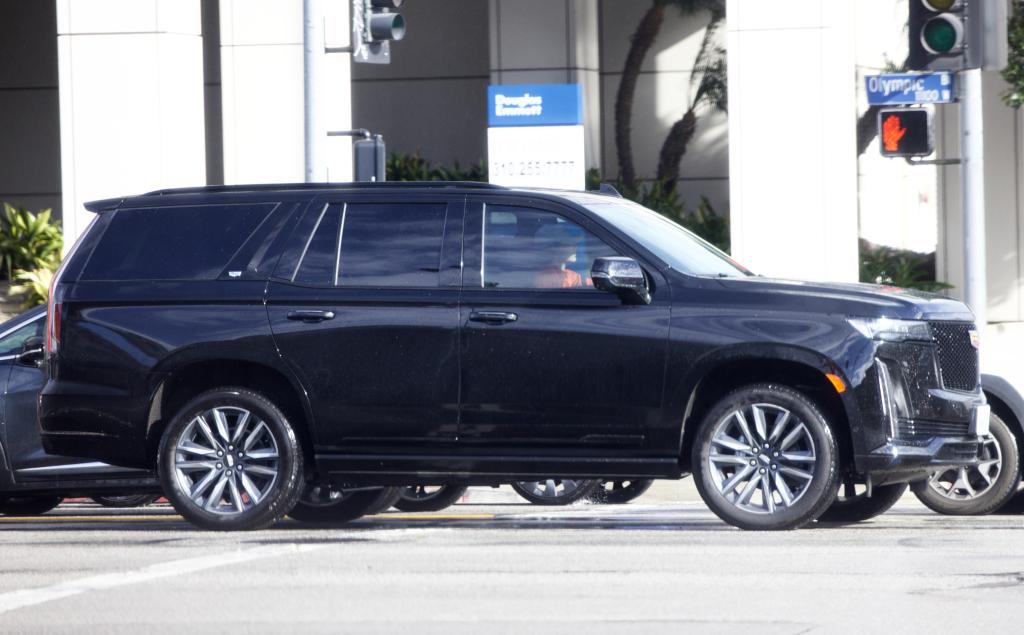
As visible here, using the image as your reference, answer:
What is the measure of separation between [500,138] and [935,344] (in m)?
8.43

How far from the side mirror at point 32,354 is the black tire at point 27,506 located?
123 centimetres

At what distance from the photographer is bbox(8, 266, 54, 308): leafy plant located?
812 inches

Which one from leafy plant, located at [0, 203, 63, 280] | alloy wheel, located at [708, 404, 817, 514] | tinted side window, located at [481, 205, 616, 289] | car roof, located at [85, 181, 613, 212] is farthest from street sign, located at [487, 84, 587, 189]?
alloy wheel, located at [708, 404, 817, 514]

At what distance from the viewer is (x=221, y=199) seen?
10180 mm

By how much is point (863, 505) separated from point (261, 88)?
1279 centimetres

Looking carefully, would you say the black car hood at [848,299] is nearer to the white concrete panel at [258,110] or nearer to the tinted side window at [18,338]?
the tinted side window at [18,338]

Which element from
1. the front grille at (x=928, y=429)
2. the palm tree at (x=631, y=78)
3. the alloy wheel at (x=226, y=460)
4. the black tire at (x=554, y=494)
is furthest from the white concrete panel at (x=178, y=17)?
the front grille at (x=928, y=429)

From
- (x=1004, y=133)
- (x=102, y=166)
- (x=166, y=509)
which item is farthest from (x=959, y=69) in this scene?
(x=1004, y=133)

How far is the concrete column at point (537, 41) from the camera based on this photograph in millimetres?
24766

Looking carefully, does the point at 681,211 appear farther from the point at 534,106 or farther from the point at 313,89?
the point at 313,89

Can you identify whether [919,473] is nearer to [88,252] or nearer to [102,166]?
[88,252]

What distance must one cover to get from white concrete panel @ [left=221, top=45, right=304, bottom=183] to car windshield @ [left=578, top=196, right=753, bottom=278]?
11.6 meters

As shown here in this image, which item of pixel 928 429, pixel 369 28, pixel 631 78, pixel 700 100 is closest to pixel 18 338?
pixel 369 28

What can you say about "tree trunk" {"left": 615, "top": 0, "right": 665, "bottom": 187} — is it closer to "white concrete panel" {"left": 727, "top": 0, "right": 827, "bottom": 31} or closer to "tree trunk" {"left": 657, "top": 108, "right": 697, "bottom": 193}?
"tree trunk" {"left": 657, "top": 108, "right": 697, "bottom": 193}
